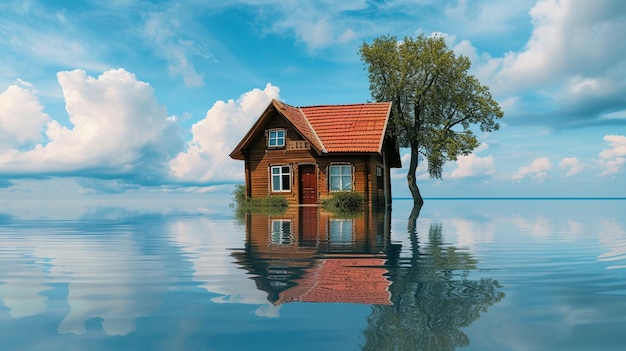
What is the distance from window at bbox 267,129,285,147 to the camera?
33.2 m

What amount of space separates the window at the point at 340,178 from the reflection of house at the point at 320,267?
19.9 m

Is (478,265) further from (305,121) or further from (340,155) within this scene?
(305,121)

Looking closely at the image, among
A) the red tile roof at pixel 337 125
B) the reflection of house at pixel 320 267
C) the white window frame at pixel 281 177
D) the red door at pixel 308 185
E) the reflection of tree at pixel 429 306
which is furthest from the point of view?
the white window frame at pixel 281 177

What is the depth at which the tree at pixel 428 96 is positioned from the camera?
3828 cm

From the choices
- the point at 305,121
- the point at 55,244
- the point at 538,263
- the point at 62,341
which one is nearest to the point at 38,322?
the point at 62,341

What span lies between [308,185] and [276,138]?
3821 mm

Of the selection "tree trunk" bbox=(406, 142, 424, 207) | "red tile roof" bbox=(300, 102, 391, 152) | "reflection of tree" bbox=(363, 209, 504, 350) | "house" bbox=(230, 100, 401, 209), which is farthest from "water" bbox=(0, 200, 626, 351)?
"tree trunk" bbox=(406, 142, 424, 207)

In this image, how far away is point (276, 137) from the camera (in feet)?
109

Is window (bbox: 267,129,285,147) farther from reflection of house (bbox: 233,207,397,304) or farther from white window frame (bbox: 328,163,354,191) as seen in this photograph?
reflection of house (bbox: 233,207,397,304)

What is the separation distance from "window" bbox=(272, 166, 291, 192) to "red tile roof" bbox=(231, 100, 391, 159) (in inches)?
108

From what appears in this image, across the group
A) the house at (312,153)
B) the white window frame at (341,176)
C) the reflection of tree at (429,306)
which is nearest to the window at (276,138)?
the house at (312,153)

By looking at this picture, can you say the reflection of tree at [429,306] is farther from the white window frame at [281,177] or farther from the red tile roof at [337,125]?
the white window frame at [281,177]

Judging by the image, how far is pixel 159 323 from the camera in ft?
14.7

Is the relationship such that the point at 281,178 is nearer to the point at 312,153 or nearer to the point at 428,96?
the point at 312,153
